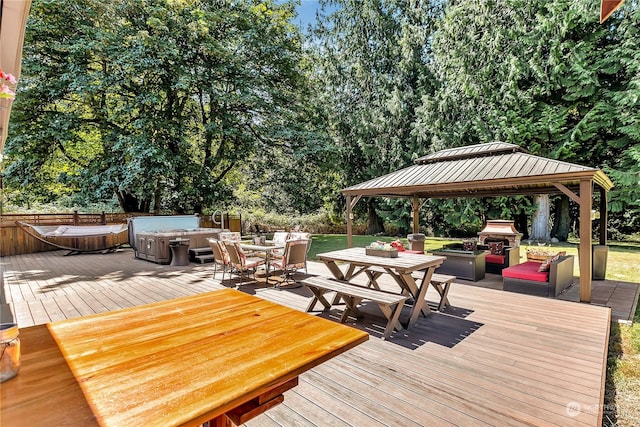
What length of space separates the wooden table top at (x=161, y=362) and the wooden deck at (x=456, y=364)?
1097 mm

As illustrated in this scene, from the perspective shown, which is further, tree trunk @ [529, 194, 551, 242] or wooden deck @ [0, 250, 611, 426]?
tree trunk @ [529, 194, 551, 242]

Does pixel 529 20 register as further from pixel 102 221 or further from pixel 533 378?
pixel 102 221

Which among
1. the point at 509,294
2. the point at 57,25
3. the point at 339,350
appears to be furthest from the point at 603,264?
the point at 57,25

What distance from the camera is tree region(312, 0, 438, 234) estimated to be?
52.3ft

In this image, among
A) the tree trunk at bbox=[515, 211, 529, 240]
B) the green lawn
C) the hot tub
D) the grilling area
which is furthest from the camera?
the tree trunk at bbox=[515, 211, 529, 240]

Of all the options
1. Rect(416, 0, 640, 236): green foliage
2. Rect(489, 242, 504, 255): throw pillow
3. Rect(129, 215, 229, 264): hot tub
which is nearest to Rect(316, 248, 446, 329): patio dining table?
Rect(489, 242, 504, 255): throw pillow

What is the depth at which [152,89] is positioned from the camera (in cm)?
1088

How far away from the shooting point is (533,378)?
2.65m

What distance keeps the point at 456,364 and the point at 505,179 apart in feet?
12.7

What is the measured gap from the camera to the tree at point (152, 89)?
986cm

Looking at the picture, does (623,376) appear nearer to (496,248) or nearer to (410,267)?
(410,267)

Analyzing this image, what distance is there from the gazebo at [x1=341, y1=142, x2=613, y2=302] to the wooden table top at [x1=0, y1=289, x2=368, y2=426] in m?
5.24

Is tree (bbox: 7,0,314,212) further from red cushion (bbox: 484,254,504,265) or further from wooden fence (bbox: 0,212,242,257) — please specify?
red cushion (bbox: 484,254,504,265)

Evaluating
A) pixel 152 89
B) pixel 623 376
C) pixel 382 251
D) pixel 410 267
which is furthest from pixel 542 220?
pixel 152 89
